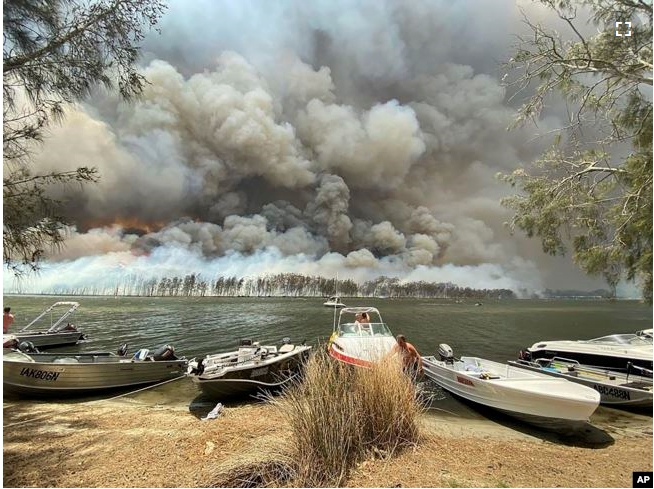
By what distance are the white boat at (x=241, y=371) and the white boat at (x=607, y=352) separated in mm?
9673

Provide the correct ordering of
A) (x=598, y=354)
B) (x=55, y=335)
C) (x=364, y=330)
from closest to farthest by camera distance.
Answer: (x=598, y=354), (x=364, y=330), (x=55, y=335)

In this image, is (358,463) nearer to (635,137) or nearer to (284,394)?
(284,394)

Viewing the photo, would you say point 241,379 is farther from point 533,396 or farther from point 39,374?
point 533,396

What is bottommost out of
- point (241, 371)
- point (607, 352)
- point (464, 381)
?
point (241, 371)

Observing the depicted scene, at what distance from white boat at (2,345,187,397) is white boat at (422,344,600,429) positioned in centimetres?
996

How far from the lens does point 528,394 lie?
8258mm

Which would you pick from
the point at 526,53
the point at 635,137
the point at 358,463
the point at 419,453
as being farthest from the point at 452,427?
the point at 526,53

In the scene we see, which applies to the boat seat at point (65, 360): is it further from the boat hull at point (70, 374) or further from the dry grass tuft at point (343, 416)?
the dry grass tuft at point (343, 416)

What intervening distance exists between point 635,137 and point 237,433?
8.53m

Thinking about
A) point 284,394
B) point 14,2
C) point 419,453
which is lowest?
point 419,453

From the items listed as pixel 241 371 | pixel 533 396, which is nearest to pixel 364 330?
pixel 241 371

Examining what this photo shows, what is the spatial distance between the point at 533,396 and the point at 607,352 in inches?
240

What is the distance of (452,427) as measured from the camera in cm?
838

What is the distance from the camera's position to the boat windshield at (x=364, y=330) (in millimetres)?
12551
